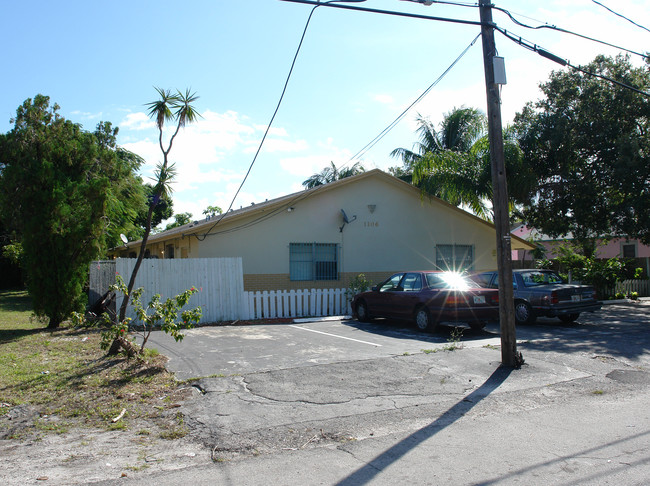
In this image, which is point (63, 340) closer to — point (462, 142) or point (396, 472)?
point (396, 472)

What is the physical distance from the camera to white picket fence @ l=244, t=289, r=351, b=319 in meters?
15.2

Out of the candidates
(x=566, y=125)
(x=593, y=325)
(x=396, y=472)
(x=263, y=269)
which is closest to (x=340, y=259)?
(x=263, y=269)

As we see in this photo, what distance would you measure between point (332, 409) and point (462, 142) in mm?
19884

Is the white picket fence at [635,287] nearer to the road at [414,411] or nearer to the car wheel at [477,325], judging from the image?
the car wheel at [477,325]

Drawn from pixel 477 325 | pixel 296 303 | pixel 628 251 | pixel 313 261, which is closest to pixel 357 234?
pixel 313 261

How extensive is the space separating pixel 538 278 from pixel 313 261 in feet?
23.2

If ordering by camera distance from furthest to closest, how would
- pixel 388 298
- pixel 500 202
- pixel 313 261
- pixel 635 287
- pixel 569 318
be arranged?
pixel 635 287 → pixel 313 261 → pixel 569 318 → pixel 388 298 → pixel 500 202

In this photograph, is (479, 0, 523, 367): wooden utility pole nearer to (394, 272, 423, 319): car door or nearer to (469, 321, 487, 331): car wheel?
(469, 321, 487, 331): car wheel

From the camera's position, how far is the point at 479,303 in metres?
12.0

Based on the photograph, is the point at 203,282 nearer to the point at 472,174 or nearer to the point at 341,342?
the point at 341,342

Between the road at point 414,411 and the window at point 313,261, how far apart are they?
633 centimetres

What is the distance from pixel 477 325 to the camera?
41.2 ft

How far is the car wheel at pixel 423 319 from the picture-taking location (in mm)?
12070

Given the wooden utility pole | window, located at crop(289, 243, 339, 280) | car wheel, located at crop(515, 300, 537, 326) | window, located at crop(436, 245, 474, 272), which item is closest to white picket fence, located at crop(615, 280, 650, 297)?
window, located at crop(436, 245, 474, 272)
